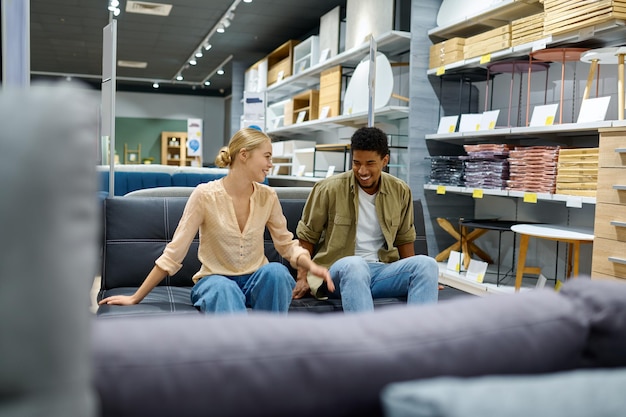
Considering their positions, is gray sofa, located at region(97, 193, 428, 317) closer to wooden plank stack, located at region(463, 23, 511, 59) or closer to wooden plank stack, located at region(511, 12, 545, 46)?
wooden plank stack, located at region(511, 12, 545, 46)

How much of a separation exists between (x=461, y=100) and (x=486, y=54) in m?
0.94

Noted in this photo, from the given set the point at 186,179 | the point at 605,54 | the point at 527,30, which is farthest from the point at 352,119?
the point at 605,54

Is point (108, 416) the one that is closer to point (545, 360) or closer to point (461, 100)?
point (545, 360)

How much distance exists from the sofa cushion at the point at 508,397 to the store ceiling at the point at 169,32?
7078mm

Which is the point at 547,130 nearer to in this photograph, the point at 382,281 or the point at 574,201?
the point at 574,201

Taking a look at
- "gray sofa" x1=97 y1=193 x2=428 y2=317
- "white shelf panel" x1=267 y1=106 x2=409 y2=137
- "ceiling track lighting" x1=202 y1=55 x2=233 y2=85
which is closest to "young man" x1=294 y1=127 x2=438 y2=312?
"gray sofa" x1=97 y1=193 x2=428 y2=317

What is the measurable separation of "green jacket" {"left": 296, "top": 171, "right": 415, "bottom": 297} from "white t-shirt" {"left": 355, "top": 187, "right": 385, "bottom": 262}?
3cm

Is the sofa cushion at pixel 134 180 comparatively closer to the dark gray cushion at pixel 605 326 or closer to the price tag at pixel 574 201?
the price tag at pixel 574 201

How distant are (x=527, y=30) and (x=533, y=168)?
92 centimetres

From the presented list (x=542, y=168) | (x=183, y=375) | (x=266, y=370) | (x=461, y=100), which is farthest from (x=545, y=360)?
(x=461, y=100)

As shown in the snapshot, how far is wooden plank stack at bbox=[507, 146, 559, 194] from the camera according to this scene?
3775 mm

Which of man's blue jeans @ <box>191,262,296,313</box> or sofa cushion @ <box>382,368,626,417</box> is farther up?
sofa cushion @ <box>382,368,626,417</box>

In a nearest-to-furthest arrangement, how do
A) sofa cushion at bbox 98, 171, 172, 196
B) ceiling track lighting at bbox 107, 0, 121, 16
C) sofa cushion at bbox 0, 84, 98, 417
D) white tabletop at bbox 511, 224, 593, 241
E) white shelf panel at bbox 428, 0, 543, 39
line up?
sofa cushion at bbox 0, 84, 98, 417, white tabletop at bbox 511, 224, 593, 241, white shelf panel at bbox 428, 0, 543, 39, sofa cushion at bbox 98, 171, 172, 196, ceiling track lighting at bbox 107, 0, 121, 16

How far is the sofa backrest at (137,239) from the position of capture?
2705mm
